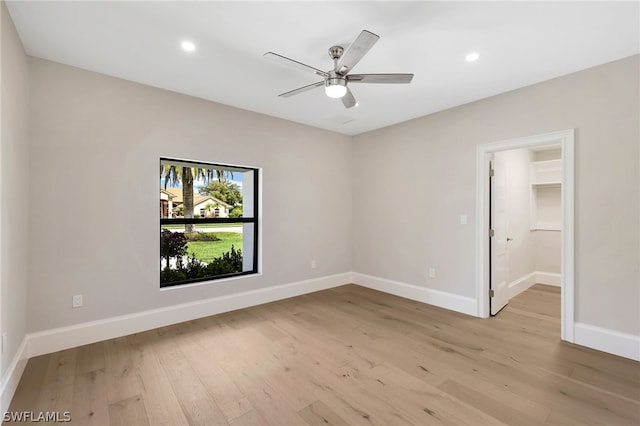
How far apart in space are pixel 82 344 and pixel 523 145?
16.2 feet

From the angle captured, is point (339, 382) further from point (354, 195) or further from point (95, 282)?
point (354, 195)

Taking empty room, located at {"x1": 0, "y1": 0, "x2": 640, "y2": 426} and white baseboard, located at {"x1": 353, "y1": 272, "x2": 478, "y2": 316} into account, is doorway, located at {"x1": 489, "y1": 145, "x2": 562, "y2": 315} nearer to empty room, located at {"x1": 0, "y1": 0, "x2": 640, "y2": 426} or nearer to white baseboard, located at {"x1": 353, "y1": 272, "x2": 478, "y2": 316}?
empty room, located at {"x1": 0, "y1": 0, "x2": 640, "y2": 426}

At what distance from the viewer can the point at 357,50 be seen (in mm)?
2008

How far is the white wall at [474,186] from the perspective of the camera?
2645 mm

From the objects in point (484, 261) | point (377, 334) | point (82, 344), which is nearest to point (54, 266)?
point (82, 344)

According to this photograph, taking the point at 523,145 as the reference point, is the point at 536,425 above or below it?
below

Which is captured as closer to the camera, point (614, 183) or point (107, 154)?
point (614, 183)

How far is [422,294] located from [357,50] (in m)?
3.37

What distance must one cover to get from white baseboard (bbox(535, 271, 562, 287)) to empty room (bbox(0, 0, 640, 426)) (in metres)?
0.93

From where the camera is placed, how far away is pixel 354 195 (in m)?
5.35

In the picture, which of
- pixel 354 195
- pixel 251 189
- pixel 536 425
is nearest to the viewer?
pixel 536 425

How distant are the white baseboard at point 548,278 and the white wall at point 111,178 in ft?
15.2

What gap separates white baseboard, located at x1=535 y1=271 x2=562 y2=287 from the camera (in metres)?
5.04

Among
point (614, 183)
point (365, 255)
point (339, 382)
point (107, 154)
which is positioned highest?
point (107, 154)
